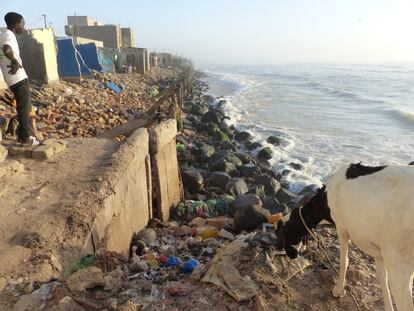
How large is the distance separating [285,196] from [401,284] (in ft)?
23.5

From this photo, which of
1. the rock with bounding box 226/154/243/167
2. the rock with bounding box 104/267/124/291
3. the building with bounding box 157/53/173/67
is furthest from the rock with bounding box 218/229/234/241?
the building with bounding box 157/53/173/67

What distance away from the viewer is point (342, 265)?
412cm

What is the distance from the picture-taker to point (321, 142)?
53.1ft

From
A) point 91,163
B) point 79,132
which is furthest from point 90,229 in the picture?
point 79,132

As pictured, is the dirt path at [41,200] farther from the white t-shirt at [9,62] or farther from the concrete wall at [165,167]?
the white t-shirt at [9,62]

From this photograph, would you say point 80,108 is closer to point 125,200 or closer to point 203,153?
point 203,153

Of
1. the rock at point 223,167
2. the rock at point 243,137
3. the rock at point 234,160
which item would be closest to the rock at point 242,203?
the rock at point 223,167

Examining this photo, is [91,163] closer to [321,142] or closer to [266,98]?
[321,142]

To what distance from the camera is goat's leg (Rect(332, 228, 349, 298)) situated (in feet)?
13.1

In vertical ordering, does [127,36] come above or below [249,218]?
above

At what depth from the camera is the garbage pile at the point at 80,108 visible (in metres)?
9.66

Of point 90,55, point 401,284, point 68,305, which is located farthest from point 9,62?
point 90,55

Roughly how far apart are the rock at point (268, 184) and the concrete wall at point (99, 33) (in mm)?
33011

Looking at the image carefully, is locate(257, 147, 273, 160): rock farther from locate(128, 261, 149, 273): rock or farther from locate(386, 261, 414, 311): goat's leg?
locate(386, 261, 414, 311): goat's leg
